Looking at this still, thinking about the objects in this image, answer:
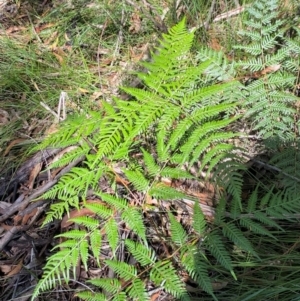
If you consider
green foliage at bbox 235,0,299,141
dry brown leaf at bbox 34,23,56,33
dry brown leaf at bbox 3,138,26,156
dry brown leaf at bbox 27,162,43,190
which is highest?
dry brown leaf at bbox 34,23,56,33

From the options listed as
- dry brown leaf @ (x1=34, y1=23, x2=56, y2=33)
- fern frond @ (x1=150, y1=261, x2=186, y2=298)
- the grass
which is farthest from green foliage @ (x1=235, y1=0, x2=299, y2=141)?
dry brown leaf @ (x1=34, y1=23, x2=56, y2=33)

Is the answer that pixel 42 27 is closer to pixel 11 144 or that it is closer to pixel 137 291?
pixel 11 144

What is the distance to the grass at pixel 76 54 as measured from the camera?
3041 millimetres

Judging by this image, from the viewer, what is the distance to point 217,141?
238 centimetres

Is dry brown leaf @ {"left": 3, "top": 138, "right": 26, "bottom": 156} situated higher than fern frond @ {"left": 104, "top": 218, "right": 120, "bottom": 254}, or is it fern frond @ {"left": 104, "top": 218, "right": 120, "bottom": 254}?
dry brown leaf @ {"left": 3, "top": 138, "right": 26, "bottom": 156}

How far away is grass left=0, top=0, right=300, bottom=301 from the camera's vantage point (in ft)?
9.98

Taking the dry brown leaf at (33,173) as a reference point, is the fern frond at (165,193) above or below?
above

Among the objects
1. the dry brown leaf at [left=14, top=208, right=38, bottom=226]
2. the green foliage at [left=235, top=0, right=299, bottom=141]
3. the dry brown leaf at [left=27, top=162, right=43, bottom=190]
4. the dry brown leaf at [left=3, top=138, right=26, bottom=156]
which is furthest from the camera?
the dry brown leaf at [left=3, top=138, right=26, bottom=156]

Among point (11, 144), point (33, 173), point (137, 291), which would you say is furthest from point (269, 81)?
point (11, 144)

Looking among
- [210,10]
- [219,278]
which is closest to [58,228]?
[219,278]

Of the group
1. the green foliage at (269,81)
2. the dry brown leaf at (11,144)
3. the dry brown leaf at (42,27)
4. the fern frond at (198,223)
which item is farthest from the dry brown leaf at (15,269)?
the dry brown leaf at (42,27)

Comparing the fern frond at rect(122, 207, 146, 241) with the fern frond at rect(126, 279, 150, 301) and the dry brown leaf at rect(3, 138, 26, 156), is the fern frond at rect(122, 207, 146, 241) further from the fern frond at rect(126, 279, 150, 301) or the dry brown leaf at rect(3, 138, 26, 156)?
the dry brown leaf at rect(3, 138, 26, 156)

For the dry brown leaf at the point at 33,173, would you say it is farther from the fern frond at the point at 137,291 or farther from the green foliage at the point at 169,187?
the fern frond at the point at 137,291

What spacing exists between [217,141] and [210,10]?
1.11 metres
